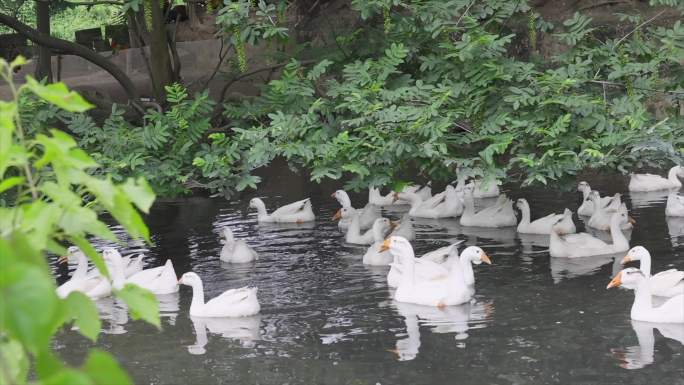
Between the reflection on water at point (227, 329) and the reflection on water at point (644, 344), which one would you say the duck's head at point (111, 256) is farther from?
the reflection on water at point (644, 344)

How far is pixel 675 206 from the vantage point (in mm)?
16219

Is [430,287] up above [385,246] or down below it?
below

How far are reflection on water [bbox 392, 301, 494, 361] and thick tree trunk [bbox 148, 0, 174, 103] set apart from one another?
5969 mm

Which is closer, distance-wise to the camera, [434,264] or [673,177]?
[434,264]

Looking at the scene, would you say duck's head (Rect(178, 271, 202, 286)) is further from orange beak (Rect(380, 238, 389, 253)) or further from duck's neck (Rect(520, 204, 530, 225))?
duck's neck (Rect(520, 204, 530, 225))

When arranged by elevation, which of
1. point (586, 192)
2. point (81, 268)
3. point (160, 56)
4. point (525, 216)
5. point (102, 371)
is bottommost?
point (81, 268)

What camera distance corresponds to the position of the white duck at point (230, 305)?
1123 cm

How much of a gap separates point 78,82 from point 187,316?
57.8 feet

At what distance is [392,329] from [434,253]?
10.1ft

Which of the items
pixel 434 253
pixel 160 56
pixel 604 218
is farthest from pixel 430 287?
pixel 160 56

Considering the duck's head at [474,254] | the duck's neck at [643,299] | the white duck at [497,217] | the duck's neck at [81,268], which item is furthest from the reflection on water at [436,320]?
the white duck at [497,217]

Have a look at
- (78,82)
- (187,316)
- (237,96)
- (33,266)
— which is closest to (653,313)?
(187,316)

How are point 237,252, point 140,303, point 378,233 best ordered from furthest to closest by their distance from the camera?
1. point 378,233
2. point 237,252
3. point 140,303

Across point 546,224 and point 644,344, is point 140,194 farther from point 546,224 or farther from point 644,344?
point 546,224
